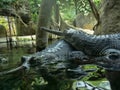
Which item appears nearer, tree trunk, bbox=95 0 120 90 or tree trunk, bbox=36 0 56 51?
tree trunk, bbox=95 0 120 90

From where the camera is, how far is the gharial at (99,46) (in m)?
3.03

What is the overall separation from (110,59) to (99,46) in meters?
0.15

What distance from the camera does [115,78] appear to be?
129 inches

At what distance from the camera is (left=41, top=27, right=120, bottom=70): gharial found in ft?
9.93

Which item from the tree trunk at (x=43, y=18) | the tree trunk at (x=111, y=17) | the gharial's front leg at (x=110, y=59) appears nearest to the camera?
the gharial's front leg at (x=110, y=59)

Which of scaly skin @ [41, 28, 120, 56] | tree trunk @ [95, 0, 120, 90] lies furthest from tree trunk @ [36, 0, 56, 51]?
scaly skin @ [41, 28, 120, 56]

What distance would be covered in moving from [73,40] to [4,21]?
14.3 metres

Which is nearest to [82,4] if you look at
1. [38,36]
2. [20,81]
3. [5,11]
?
[5,11]

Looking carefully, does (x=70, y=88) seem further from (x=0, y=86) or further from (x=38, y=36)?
(x=38, y=36)

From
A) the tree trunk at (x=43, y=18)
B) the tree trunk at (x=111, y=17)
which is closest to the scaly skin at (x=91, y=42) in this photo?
the tree trunk at (x=111, y=17)

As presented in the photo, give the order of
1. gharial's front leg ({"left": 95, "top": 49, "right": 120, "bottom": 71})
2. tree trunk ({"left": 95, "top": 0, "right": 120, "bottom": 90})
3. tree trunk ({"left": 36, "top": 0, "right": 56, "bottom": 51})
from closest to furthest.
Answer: gharial's front leg ({"left": 95, "top": 49, "right": 120, "bottom": 71})
tree trunk ({"left": 95, "top": 0, "right": 120, "bottom": 90})
tree trunk ({"left": 36, "top": 0, "right": 56, "bottom": 51})

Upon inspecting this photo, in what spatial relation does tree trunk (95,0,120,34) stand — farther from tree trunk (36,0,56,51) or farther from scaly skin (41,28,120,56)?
tree trunk (36,0,56,51)

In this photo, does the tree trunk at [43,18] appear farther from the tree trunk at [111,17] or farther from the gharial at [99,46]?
the gharial at [99,46]

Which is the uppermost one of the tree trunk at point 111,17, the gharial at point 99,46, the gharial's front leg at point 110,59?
the tree trunk at point 111,17
